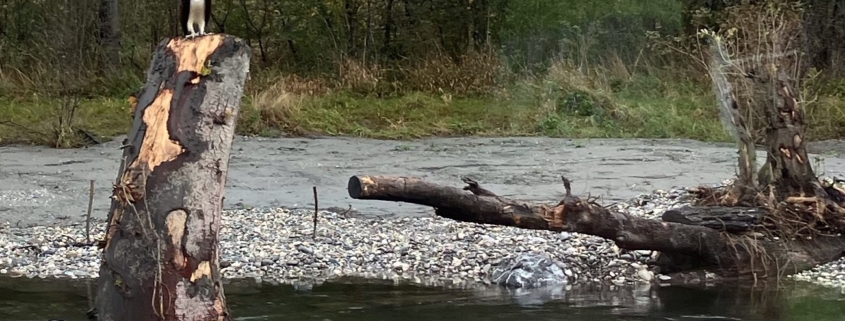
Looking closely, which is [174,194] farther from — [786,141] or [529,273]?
[786,141]

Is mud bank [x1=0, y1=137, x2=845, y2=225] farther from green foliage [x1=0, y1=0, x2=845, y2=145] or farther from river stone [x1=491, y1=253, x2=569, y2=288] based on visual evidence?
river stone [x1=491, y1=253, x2=569, y2=288]

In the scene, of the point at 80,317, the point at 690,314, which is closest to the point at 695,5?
the point at 690,314

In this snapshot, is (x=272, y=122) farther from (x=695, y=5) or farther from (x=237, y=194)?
(x=695, y=5)

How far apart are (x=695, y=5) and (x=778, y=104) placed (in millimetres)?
10807

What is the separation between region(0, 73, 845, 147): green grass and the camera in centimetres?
1393

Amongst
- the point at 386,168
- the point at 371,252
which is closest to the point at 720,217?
the point at 371,252

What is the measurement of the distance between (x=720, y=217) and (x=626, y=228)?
2.64 ft

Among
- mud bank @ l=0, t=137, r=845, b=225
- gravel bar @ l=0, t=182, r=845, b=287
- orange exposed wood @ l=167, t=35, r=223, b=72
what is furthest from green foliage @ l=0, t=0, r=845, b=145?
orange exposed wood @ l=167, t=35, r=223, b=72

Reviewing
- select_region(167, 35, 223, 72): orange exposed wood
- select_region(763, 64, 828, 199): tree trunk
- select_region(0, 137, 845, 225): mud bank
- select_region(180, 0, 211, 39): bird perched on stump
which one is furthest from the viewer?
select_region(0, 137, 845, 225): mud bank

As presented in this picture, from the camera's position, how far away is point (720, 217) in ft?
21.3

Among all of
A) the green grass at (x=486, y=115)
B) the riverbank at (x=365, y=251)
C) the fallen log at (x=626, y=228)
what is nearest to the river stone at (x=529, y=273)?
the riverbank at (x=365, y=251)

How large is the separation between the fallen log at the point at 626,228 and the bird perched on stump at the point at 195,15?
0.96 metres

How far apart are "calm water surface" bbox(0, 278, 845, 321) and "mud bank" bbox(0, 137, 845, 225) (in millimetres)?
1714

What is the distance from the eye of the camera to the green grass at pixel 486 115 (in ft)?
45.7
